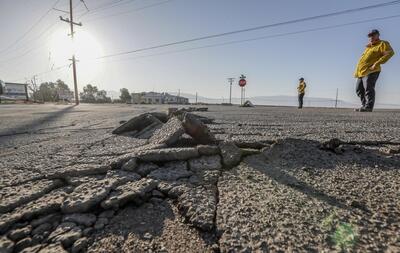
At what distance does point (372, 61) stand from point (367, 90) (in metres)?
0.66

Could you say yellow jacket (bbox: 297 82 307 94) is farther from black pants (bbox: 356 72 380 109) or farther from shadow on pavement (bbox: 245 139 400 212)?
shadow on pavement (bbox: 245 139 400 212)

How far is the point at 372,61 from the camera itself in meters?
5.39

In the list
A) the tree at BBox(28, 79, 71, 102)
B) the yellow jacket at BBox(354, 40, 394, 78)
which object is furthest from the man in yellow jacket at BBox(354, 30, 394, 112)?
the tree at BBox(28, 79, 71, 102)

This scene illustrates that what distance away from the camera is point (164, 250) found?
34.0 inches

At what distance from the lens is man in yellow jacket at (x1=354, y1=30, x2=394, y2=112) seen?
517 centimetres

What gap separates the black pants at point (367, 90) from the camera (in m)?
5.42

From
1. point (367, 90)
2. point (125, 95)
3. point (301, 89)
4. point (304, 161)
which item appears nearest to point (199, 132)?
point (304, 161)

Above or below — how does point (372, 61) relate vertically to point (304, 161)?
above

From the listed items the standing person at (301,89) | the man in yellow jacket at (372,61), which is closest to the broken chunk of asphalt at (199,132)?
the man in yellow jacket at (372,61)

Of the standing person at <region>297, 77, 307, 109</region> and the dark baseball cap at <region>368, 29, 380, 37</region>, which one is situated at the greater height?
the dark baseball cap at <region>368, 29, 380, 37</region>

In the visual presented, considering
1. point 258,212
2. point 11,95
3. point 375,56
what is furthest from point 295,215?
point 11,95

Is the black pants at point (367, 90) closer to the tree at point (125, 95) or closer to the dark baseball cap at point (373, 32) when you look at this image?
the dark baseball cap at point (373, 32)

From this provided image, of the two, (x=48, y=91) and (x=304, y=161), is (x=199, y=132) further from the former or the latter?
(x=48, y=91)

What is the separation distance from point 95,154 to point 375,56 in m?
6.15
